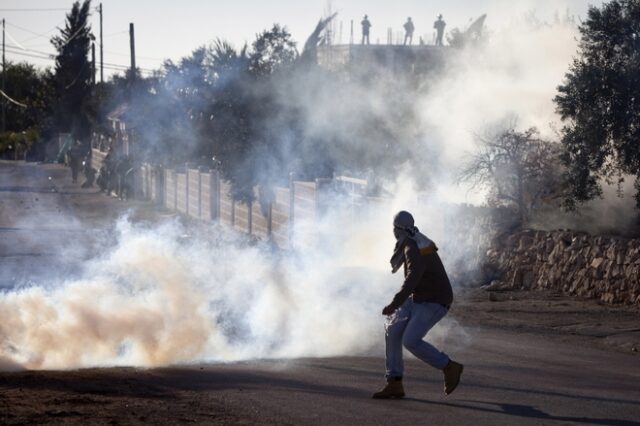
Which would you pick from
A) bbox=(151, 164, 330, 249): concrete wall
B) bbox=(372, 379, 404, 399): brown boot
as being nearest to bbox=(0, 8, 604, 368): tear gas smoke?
bbox=(151, 164, 330, 249): concrete wall

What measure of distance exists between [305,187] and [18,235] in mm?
10335

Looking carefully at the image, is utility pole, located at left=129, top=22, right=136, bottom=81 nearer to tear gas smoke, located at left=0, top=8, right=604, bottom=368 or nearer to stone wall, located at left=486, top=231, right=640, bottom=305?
tear gas smoke, located at left=0, top=8, right=604, bottom=368

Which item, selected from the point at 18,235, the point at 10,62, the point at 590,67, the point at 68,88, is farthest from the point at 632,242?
the point at 10,62

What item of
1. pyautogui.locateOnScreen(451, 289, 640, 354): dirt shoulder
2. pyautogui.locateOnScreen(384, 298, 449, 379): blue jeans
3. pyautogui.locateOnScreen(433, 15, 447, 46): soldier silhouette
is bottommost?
pyautogui.locateOnScreen(451, 289, 640, 354): dirt shoulder

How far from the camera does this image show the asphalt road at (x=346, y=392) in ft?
27.1

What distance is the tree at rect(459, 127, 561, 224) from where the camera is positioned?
21.5 metres

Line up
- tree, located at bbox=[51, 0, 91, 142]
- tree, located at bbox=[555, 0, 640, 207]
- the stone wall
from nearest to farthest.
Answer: the stone wall
tree, located at bbox=[555, 0, 640, 207]
tree, located at bbox=[51, 0, 91, 142]

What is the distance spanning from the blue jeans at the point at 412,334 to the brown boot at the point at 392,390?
6cm

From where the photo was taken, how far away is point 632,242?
16.7 meters

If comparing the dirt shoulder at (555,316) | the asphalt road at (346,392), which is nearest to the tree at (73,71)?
the dirt shoulder at (555,316)

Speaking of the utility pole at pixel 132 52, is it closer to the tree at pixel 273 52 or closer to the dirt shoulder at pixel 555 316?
the tree at pixel 273 52

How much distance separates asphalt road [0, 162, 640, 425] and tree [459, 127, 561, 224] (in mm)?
8055

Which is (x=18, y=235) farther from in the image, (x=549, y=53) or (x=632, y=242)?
(x=632, y=242)

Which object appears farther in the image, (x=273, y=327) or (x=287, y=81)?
(x=287, y=81)
